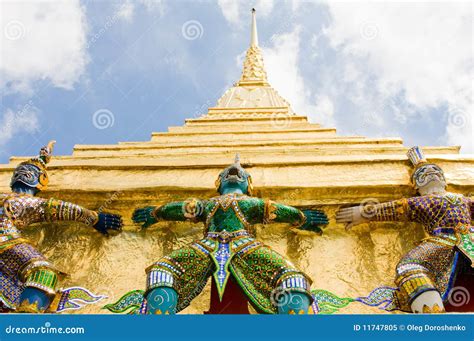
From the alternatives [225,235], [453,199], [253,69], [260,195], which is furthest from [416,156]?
[253,69]

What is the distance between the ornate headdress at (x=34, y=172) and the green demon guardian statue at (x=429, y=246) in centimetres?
253

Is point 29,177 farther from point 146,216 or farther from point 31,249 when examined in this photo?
point 146,216

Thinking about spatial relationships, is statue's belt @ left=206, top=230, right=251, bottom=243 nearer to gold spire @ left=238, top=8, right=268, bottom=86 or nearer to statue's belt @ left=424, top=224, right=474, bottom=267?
statue's belt @ left=424, top=224, right=474, bottom=267

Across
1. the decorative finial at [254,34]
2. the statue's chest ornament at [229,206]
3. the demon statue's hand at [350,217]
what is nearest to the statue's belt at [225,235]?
the statue's chest ornament at [229,206]

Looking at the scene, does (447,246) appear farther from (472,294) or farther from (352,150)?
(352,150)

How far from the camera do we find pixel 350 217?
3795 millimetres

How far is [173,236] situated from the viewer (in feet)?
13.8

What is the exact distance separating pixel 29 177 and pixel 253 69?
13.0 m

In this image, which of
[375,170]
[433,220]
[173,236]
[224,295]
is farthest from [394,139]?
[224,295]

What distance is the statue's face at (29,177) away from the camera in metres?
3.97

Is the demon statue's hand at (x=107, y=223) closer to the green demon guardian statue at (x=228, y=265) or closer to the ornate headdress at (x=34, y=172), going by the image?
the green demon guardian statue at (x=228, y=265)

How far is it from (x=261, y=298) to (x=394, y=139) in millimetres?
4139

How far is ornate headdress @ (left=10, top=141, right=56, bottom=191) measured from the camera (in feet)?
13.1

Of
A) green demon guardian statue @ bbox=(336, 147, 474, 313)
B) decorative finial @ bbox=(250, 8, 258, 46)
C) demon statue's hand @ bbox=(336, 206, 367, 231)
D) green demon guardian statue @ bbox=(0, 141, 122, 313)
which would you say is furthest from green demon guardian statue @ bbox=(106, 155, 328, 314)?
decorative finial @ bbox=(250, 8, 258, 46)
